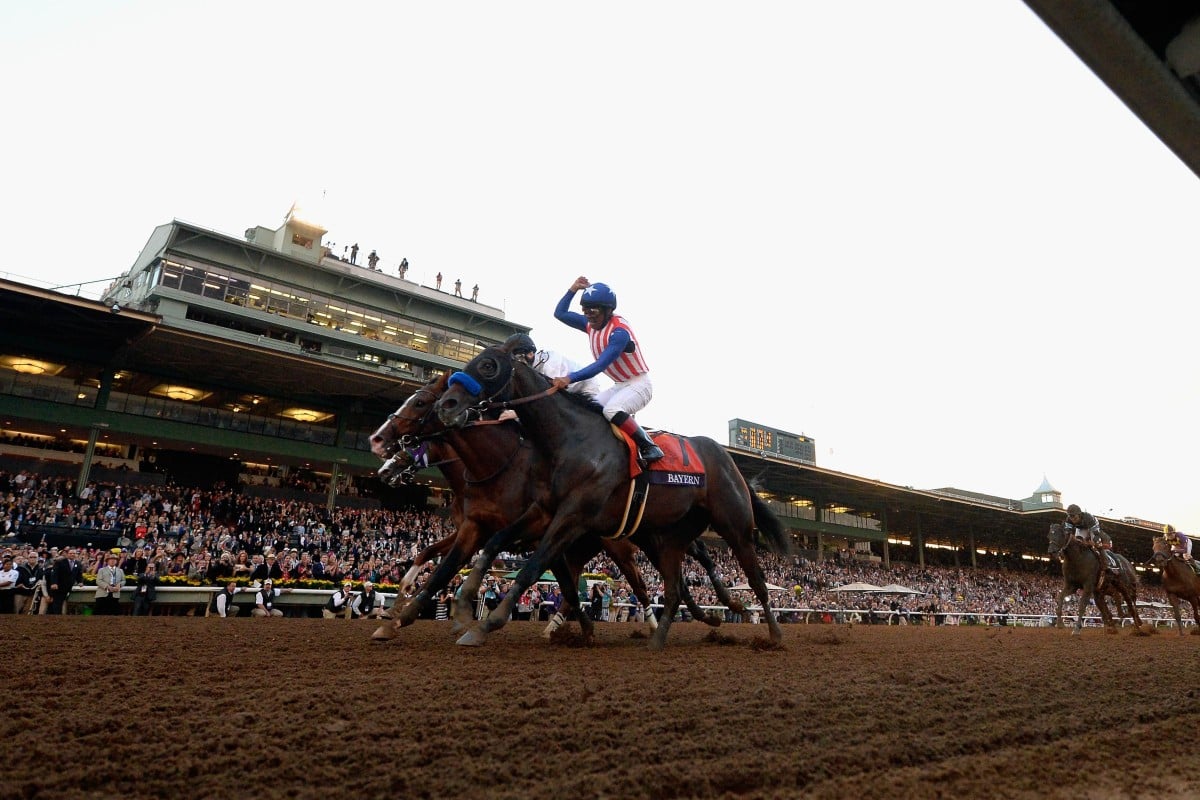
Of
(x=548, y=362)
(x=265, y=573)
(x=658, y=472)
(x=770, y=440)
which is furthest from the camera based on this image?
(x=770, y=440)

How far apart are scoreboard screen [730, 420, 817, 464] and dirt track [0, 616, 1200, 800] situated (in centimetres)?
4136

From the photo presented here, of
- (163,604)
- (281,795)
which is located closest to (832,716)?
(281,795)

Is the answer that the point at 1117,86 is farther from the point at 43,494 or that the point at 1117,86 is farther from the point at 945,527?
the point at 945,527

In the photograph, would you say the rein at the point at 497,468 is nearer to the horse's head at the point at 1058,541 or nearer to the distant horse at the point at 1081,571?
the distant horse at the point at 1081,571

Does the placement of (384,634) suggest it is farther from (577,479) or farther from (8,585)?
(8,585)

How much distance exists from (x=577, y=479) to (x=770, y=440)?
43.3 m

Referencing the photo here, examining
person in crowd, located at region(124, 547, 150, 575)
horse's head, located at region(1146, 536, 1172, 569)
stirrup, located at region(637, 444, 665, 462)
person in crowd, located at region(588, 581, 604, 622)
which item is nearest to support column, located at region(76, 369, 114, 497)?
person in crowd, located at region(124, 547, 150, 575)

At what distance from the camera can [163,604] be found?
12.8 meters

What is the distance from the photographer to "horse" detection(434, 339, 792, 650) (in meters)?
5.55

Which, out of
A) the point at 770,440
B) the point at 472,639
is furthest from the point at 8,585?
the point at 770,440

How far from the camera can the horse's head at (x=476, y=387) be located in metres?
5.58

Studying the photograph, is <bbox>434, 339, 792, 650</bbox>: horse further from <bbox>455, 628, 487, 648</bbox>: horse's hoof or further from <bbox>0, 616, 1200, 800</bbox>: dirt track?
<bbox>0, 616, 1200, 800</bbox>: dirt track

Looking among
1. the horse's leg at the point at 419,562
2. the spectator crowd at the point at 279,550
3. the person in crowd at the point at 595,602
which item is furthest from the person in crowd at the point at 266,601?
the person in crowd at the point at 595,602

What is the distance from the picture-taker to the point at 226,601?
12961 mm
